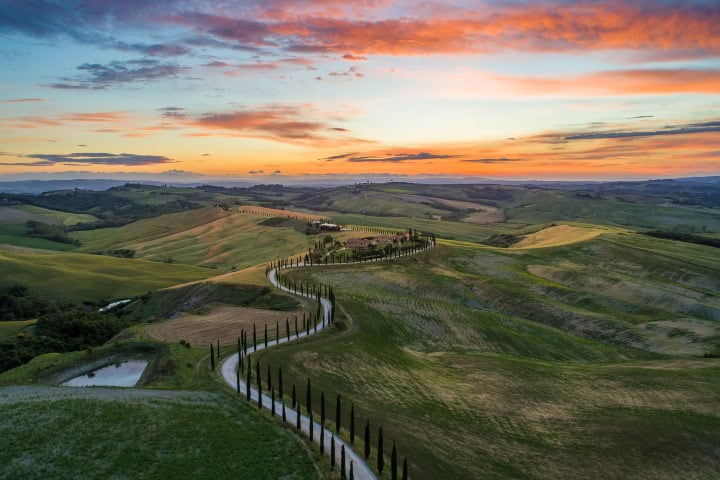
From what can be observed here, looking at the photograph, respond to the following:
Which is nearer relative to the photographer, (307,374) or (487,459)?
(487,459)

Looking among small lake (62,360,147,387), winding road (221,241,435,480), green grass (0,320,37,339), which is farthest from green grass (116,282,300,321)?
small lake (62,360,147,387)

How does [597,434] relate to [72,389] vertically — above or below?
below

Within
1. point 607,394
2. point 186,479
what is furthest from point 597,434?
point 186,479

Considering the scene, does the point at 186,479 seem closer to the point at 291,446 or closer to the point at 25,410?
the point at 291,446

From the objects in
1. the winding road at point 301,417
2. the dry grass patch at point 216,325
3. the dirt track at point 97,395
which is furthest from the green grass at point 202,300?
the dirt track at point 97,395

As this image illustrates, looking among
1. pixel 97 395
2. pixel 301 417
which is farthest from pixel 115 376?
pixel 301 417

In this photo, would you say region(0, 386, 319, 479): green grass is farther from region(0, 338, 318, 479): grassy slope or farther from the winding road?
the winding road

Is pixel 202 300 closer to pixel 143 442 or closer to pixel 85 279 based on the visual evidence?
pixel 143 442
